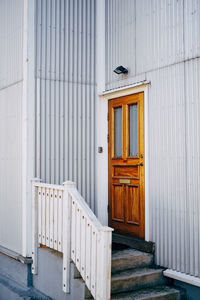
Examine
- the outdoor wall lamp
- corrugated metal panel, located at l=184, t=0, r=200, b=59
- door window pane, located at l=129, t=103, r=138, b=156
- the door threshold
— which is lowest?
the door threshold

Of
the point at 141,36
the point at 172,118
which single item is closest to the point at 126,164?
the point at 172,118

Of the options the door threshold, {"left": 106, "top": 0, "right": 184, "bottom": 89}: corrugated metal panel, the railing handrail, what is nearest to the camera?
the railing handrail

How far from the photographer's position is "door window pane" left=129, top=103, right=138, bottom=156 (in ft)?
20.0

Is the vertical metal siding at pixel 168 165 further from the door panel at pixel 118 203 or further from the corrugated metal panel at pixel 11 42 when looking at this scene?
the corrugated metal panel at pixel 11 42

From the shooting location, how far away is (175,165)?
207 inches

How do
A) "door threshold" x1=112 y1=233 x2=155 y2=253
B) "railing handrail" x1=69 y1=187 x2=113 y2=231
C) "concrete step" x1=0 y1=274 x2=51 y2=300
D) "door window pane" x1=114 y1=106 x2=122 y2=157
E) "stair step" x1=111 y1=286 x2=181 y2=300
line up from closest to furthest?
1. "railing handrail" x1=69 y1=187 x2=113 y2=231
2. "stair step" x1=111 y1=286 x2=181 y2=300
3. "door threshold" x1=112 y1=233 x2=155 y2=253
4. "concrete step" x1=0 y1=274 x2=51 y2=300
5. "door window pane" x1=114 y1=106 x2=122 y2=157

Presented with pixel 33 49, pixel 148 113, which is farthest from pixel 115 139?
pixel 33 49

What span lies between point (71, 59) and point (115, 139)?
63.3 inches

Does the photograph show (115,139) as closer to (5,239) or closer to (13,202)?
(13,202)

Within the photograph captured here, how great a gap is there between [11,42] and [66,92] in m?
1.35

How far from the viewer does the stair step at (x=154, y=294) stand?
464 centimetres

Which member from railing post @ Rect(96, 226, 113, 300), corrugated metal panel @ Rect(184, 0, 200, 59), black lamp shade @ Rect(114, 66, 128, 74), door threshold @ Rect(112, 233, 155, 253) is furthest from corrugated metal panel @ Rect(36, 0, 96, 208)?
railing post @ Rect(96, 226, 113, 300)

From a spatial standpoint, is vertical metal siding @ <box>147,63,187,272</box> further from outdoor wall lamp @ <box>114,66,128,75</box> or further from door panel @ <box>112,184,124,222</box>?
door panel @ <box>112,184,124,222</box>

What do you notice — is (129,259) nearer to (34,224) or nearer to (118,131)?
(34,224)
